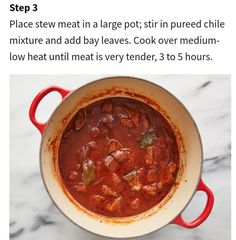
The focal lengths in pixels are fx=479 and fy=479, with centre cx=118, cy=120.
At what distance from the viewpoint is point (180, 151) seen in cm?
215

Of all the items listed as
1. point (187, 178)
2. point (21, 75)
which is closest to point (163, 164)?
point (187, 178)

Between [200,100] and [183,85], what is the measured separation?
107 millimetres

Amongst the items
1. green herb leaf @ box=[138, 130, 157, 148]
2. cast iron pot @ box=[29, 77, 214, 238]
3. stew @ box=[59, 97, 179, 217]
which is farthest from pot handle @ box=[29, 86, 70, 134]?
green herb leaf @ box=[138, 130, 157, 148]

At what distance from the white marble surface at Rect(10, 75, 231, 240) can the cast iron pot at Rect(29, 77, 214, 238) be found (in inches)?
4.7

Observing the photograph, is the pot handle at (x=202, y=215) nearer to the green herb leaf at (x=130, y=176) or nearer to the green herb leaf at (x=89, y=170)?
the green herb leaf at (x=130, y=176)

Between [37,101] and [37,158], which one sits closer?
[37,101]

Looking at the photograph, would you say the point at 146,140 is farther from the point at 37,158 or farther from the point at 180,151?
the point at 37,158

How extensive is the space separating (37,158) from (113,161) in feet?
1.20

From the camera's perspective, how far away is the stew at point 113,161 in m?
2.11

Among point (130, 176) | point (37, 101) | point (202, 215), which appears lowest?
point (202, 215)

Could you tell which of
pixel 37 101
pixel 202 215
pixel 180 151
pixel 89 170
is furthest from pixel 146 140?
pixel 37 101

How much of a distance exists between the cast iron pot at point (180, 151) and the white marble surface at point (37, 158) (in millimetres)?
120

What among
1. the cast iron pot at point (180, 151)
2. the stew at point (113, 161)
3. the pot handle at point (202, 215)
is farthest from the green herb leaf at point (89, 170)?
the pot handle at point (202, 215)

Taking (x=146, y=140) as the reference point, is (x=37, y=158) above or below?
below
